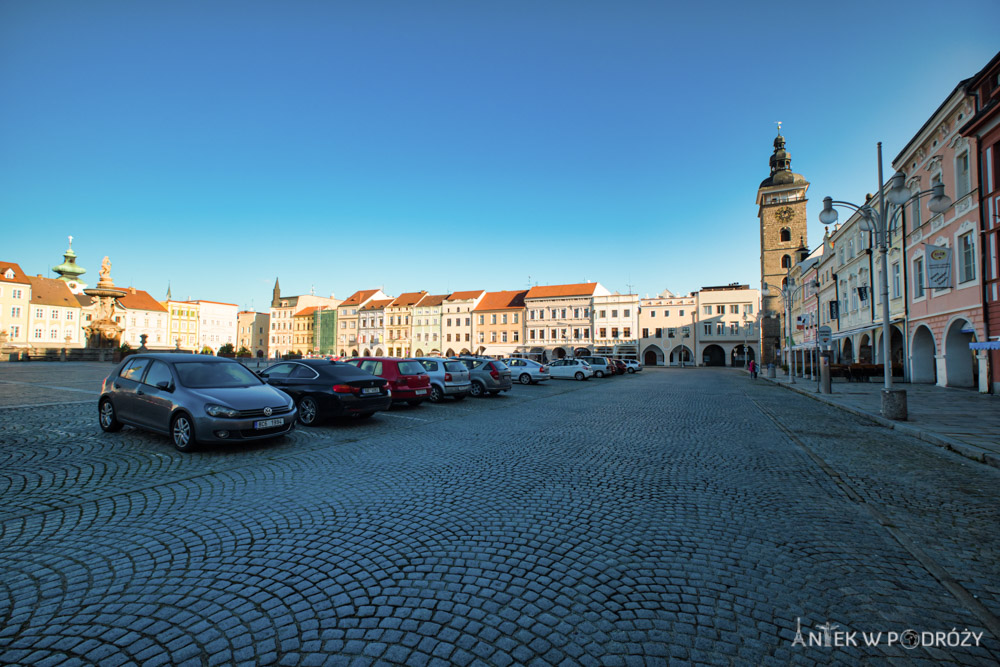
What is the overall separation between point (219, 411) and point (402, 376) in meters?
6.55

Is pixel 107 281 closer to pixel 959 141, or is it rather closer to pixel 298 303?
pixel 959 141

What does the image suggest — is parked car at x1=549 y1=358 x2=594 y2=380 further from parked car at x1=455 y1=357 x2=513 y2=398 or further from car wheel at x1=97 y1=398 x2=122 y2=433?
car wheel at x1=97 y1=398 x2=122 y2=433

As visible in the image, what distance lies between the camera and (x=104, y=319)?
142 ft

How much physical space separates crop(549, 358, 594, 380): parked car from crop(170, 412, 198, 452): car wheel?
29229 millimetres

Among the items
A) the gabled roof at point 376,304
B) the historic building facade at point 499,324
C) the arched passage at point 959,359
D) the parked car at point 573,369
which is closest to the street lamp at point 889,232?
the arched passage at point 959,359

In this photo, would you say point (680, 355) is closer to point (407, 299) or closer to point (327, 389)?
point (407, 299)

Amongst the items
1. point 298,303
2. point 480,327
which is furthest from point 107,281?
point 298,303

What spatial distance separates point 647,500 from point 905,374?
28.5 meters

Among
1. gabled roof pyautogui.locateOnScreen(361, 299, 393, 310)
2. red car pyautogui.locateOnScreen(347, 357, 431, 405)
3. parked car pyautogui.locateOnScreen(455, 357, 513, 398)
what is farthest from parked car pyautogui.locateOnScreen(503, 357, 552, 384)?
gabled roof pyautogui.locateOnScreen(361, 299, 393, 310)

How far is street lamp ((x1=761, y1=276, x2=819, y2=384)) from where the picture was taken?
30.7 metres

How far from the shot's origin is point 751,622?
2.93 meters

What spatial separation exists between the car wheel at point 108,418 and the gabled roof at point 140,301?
10276 centimetres

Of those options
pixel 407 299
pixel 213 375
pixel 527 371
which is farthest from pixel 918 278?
pixel 407 299

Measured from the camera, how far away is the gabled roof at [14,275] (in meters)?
72.9
